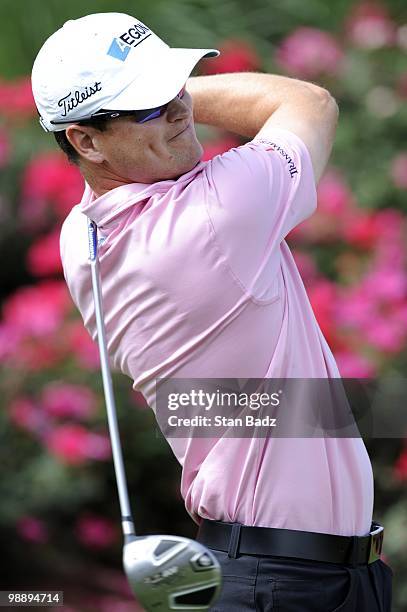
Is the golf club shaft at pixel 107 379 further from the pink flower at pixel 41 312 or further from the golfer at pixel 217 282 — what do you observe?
the pink flower at pixel 41 312

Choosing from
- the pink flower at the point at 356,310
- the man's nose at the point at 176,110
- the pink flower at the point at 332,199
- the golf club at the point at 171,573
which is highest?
the man's nose at the point at 176,110

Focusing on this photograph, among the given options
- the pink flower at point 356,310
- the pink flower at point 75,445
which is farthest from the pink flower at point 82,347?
the pink flower at point 356,310

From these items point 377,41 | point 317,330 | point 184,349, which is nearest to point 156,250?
point 184,349

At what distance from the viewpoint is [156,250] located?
2.20 m

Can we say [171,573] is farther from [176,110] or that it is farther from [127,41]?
[127,41]

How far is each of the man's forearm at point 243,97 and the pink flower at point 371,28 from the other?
308cm

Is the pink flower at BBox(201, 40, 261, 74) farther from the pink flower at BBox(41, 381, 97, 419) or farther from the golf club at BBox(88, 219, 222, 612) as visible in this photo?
the golf club at BBox(88, 219, 222, 612)

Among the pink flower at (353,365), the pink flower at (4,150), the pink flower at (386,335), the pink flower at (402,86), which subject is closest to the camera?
the pink flower at (353,365)

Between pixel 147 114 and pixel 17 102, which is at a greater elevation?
pixel 147 114

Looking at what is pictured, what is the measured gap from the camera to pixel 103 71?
2.19 meters

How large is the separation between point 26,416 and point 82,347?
1.19 ft

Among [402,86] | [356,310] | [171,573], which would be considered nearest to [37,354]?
[356,310]

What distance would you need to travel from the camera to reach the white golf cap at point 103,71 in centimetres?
219

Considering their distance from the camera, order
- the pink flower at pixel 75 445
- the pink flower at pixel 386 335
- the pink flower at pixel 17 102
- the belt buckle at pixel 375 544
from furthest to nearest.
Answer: the pink flower at pixel 17 102
the pink flower at pixel 75 445
the pink flower at pixel 386 335
the belt buckle at pixel 375 544
